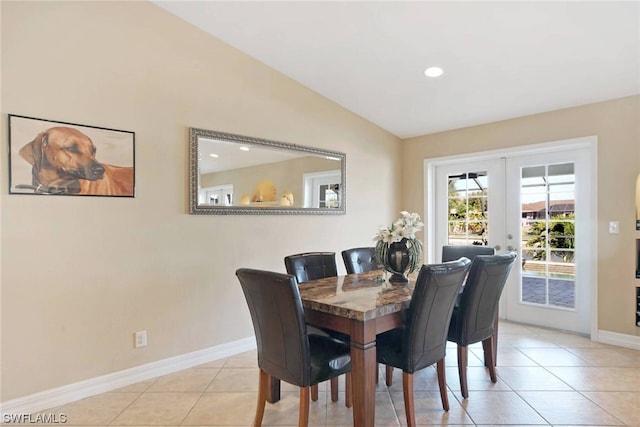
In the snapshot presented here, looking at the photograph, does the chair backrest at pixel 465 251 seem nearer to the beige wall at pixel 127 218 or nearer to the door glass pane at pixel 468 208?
the door glass pane at pixel 468 208

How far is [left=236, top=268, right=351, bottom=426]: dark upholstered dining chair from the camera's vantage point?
1.77 meters

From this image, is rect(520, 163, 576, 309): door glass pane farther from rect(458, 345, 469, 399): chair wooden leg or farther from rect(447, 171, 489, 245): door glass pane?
rect(458, 345, 469, 399): chair wooden leg

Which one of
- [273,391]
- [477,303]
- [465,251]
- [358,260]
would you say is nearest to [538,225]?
[465,251]

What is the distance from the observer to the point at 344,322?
1.92 m

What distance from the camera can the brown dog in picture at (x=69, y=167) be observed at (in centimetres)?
235

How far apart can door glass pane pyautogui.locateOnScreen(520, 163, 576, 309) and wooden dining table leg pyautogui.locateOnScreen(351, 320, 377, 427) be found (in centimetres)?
309

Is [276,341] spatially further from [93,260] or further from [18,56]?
[18,56]

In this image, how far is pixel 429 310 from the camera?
2.01m

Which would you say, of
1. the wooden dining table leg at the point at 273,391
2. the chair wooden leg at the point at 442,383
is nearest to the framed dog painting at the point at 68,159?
the wooden dining table leg at the point at 273,391

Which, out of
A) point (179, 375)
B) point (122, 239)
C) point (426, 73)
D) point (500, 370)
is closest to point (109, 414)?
point (179, 375)

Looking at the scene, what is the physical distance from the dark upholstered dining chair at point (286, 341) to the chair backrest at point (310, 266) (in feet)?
2.38

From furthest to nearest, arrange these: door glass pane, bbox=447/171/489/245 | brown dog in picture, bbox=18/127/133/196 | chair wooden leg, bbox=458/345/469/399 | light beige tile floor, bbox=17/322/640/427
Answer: door glass pane, bbox=447/171/489/245, chair wooden leg, bbox=458/345/469/399, brown dog in picture, bbox=18/127/133/196, light beige tile floor, bbox=17/322/640/427

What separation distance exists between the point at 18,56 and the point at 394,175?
4042 millimetres

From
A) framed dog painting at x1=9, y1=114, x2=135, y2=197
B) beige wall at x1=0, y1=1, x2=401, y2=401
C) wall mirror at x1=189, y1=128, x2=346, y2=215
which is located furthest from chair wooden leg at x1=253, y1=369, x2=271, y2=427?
framed dog painting at x1=9, y1=114, x2=135, y2=197
